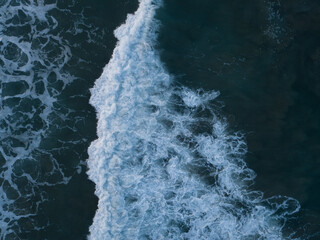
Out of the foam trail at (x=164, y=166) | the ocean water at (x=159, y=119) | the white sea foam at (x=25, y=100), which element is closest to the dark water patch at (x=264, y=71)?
the ocean water at (x=159, y=119)

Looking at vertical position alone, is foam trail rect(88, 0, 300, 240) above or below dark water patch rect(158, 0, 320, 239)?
below

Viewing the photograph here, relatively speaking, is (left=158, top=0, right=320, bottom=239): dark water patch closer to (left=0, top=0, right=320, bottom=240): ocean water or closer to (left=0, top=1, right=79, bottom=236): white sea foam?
(left=0, top=0, right=320, bottom=240): ocean water

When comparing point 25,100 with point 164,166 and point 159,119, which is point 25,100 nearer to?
point 159,119

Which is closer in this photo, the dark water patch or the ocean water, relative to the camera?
the ocean water

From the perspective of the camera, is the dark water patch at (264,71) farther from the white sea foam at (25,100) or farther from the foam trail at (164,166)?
the white sea foam at (25,100)

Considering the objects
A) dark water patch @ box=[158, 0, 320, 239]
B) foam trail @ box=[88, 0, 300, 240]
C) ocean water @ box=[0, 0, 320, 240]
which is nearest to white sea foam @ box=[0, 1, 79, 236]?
ocean water @ box=[0, 0, 320, 240]

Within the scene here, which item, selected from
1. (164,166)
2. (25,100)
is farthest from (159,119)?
(25,100)
